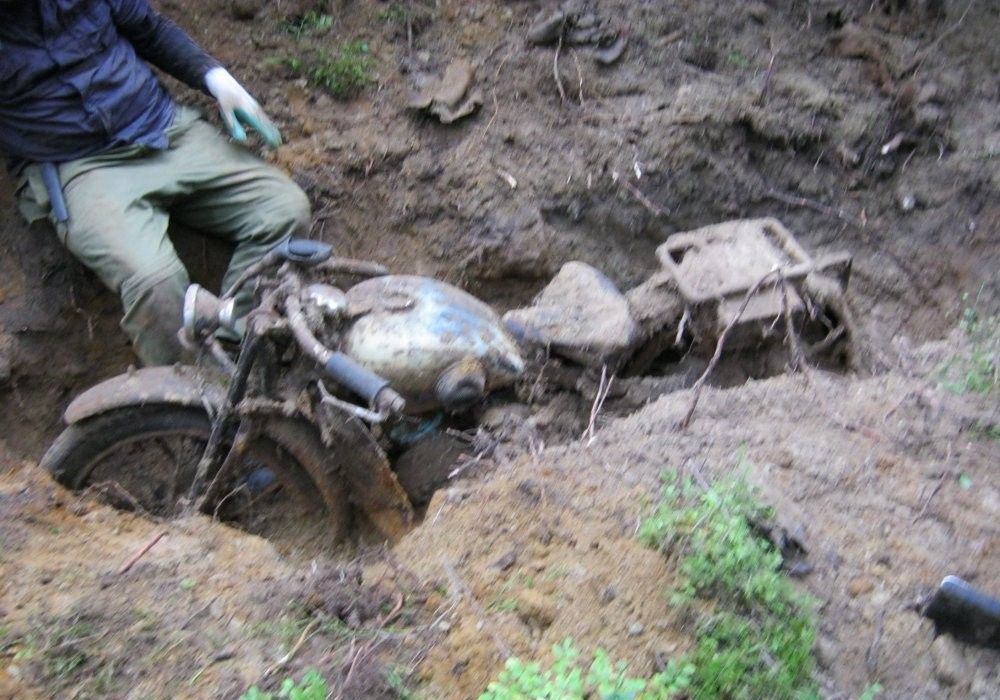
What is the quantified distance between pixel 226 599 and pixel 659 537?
4.10 ft

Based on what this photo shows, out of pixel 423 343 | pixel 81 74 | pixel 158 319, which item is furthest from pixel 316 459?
pixel 81 74

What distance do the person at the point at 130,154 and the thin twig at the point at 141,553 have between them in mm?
973

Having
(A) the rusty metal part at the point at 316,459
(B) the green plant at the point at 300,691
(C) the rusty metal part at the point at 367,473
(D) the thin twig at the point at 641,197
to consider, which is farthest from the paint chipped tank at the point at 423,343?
(D) the thin twig at the point at 641,197

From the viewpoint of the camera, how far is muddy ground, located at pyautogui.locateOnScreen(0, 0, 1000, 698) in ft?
7.51

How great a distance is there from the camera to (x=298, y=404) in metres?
3.11

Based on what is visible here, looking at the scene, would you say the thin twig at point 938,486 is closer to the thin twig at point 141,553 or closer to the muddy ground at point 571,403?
the muddy ground at point 571,403

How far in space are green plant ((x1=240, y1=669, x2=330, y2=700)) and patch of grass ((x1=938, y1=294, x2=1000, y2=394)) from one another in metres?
2.53

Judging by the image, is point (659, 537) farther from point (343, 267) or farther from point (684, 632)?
point (343, 267)

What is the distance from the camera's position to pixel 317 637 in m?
2.29

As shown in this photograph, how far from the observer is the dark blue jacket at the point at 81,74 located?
11.2ft

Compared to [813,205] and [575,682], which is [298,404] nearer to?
[575,682]

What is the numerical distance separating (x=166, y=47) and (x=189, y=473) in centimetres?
187

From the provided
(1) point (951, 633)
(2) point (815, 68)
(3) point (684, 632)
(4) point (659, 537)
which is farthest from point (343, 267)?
(2) point (815, 68)

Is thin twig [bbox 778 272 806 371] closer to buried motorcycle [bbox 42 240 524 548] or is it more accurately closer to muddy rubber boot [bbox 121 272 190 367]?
buried motorcycle [bbox 42 240 524 548]
